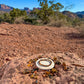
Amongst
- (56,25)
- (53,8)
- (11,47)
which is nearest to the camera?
(11,47)

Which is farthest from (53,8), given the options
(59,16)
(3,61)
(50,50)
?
(3,61)

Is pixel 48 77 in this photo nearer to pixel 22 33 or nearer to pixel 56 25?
pixel 22 33

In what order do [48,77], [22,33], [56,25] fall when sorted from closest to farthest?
[48,77]
[22,33]
[56,25]

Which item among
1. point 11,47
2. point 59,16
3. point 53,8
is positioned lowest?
point 11,47

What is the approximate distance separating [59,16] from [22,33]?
6.14 metres

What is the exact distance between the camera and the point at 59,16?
375 inches

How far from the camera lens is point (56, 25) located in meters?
7.45

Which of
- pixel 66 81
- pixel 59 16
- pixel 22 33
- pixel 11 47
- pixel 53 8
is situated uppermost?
pixel 53 8

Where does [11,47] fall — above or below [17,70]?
above

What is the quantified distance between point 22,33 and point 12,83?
3408mm

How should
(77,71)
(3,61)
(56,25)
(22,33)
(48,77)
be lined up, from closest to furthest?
1. (48,77)
2. (77,71)
3. (3,61)
4. (22,33)
5. (56,25)

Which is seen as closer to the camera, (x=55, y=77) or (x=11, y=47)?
(x=55, y=77)

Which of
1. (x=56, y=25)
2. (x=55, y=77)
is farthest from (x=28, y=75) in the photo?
(x=56, y=25)

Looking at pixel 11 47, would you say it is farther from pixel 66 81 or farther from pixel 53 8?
pixel 53 8
